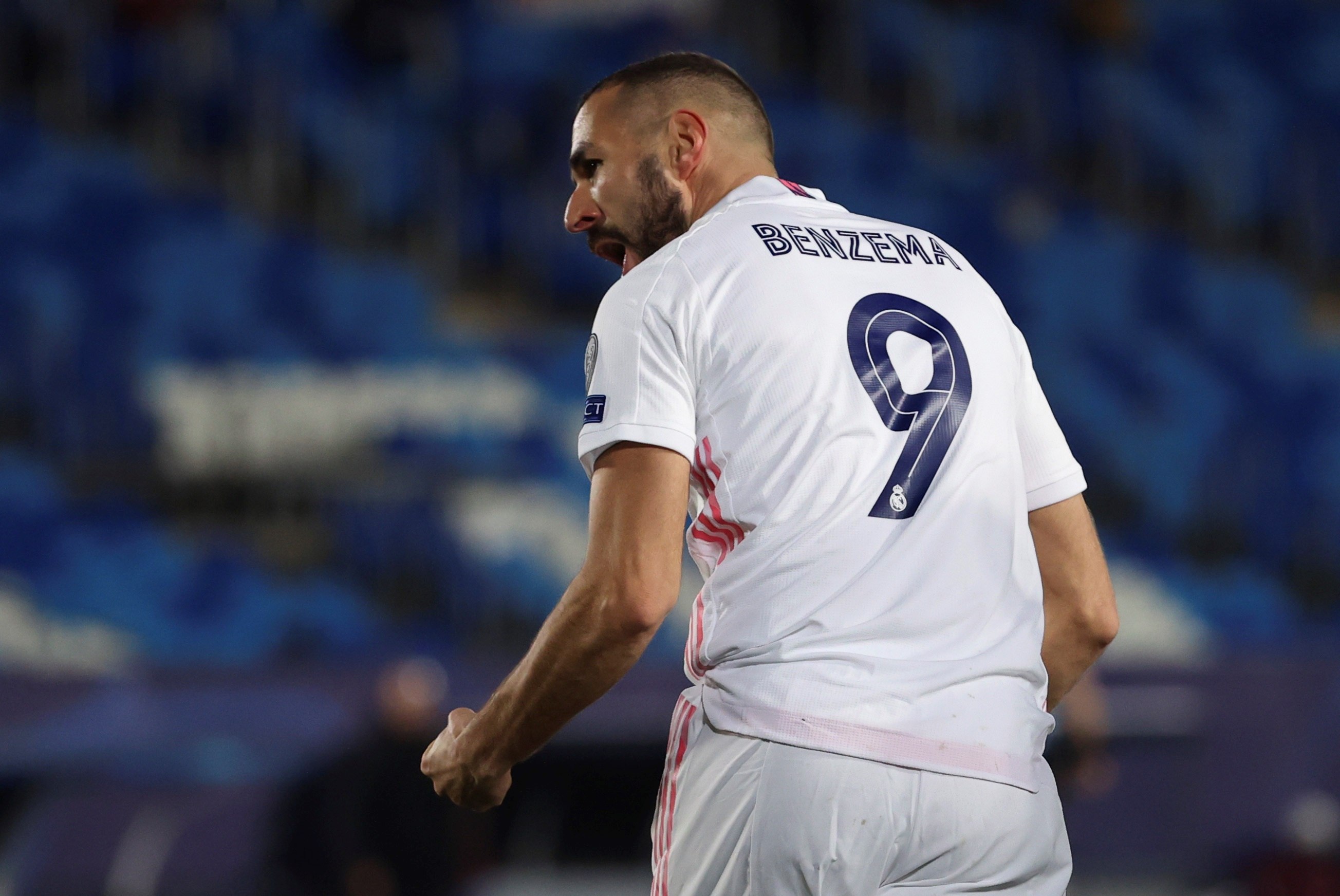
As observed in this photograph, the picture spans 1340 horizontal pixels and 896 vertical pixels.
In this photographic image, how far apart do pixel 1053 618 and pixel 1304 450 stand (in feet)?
24.1

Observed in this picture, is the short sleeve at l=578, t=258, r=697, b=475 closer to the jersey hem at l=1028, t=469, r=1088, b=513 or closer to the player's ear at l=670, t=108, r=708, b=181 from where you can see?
the player's ear at l=670, t=108, r=708, b=181

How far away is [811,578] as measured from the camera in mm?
2023

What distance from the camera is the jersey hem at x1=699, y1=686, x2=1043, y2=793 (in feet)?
6.44

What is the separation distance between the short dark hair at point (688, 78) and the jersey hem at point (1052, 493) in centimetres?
70

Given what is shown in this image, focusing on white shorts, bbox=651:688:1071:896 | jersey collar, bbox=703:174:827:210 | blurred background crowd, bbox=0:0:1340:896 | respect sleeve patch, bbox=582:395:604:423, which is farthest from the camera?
blurred background crowd, bbox=0:0:1340:896

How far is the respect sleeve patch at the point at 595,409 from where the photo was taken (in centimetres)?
208

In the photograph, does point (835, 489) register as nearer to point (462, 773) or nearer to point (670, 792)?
point (670, 792)

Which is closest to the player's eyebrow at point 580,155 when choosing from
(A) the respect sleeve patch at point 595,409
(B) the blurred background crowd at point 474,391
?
(A) the respect sleeve patch at point 595,409

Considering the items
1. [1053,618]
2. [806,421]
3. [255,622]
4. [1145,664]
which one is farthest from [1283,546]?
[806,421]

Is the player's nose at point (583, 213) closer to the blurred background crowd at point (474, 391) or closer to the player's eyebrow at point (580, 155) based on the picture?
the player's eyebrow at point (580, 155)

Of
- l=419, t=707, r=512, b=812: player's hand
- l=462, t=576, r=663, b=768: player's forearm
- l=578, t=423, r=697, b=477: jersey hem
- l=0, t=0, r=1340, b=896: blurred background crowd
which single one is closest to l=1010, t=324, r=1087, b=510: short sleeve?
l=578, t=423, r=697, b=477: jersey hem

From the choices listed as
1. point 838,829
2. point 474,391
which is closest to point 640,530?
point 838,829

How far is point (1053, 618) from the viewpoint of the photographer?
2.44 metres

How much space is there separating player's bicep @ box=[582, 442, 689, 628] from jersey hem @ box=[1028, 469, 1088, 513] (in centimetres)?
65
